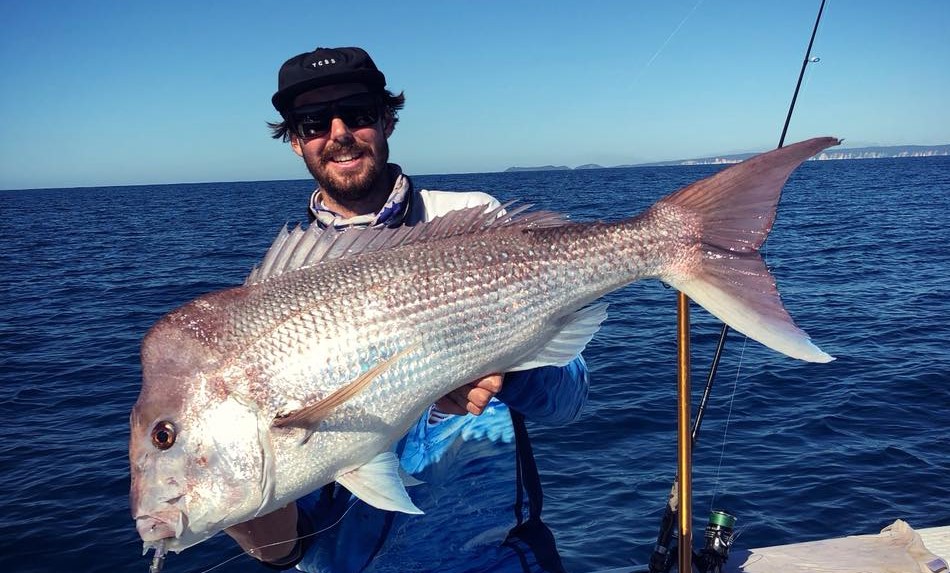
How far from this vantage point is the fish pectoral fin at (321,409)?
238 cm

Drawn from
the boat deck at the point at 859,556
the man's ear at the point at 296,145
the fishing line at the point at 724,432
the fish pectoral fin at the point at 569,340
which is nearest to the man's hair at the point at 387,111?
the man's ear at the point at 296,145

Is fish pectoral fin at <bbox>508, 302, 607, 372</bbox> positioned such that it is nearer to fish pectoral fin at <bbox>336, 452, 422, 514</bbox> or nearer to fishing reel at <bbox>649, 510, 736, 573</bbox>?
fish pectoral fin at <bbox>336, 452, 422, 514</bbox>

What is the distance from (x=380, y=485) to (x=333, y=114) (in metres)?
1.96

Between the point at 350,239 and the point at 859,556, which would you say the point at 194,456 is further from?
the point at 859,556

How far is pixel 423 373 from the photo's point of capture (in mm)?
2584

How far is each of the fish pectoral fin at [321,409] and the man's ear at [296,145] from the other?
5.88 feet

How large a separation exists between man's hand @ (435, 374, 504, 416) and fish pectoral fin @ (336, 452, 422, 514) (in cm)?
36

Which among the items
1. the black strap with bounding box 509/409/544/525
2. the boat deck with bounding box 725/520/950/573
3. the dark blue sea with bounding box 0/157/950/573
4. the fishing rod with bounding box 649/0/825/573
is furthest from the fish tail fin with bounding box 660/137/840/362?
the dark blue sea with bounding box 0/157/950/573

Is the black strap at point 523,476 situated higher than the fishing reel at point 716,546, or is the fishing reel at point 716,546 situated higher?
the black strap at point 523,476

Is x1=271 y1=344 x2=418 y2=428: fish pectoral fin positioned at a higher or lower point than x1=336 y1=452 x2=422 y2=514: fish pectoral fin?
higher

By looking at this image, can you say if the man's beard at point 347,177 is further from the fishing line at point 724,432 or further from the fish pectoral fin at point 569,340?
the fishing line at point 724,432

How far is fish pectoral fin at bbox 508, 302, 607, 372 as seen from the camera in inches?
112

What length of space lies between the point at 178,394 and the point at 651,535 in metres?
5.34

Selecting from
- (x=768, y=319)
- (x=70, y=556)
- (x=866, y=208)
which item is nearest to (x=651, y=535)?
(x=768, y=319)
